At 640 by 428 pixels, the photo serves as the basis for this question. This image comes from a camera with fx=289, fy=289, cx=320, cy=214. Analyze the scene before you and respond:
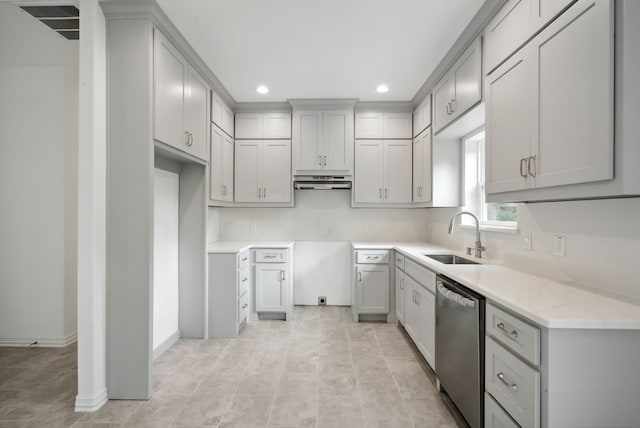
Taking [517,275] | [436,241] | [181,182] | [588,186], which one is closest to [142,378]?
[181,182]

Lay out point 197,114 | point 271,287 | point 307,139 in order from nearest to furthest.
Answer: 1. point 197,114
2. point 271,287
3. point 307,139

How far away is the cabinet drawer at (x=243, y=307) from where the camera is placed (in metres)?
3.18

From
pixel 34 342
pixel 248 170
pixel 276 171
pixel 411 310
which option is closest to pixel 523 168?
pixel 411 310

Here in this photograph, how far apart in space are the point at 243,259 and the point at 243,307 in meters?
0.55

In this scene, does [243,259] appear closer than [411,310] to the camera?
No

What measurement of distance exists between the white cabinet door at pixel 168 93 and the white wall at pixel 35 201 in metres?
1.41

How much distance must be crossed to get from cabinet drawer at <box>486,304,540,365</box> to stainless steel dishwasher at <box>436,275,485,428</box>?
0.08 m

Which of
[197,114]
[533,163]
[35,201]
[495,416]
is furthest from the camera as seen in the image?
[35,201]

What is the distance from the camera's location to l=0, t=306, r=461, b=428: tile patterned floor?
1847 mm

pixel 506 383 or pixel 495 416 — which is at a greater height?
pixel 506 383

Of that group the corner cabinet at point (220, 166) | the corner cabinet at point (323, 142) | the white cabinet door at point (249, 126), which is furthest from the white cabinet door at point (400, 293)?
the white cabinet door at point (249, 126)

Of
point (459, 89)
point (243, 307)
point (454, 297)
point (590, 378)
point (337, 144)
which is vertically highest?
point (459, 89)

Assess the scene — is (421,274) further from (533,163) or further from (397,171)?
(397,171)

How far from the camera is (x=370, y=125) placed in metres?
3.87
